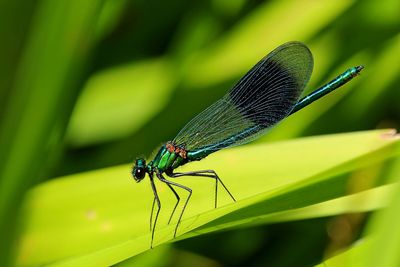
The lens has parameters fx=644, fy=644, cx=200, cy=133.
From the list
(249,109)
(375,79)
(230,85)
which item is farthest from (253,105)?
(375,79)

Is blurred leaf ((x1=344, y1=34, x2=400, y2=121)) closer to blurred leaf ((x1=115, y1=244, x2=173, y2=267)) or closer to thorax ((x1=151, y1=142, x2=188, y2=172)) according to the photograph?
thorax ((x1=151, y1=142, x2=188, y2=172))

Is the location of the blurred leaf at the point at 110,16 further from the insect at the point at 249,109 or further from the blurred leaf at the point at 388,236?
the blurred leaf at the point at 388,236

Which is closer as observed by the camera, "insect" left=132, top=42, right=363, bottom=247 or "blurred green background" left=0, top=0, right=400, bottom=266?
"insect" left=132, top=42, right=363, bottom=247

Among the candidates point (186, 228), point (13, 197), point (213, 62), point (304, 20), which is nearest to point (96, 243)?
point (186, 228)

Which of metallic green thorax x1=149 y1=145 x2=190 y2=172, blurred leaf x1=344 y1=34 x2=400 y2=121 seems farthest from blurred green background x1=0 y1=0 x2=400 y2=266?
metallic green thorax x1=149 y1=145 x2=190 y2=172

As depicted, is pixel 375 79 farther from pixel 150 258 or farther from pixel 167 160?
pixel 150 258

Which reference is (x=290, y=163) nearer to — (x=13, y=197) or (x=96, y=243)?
(x=96, y=243)

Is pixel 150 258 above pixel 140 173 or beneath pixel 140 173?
beneath
